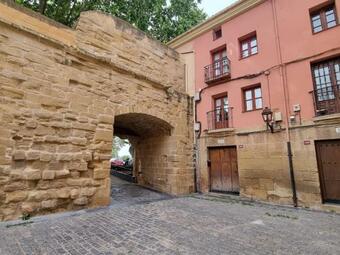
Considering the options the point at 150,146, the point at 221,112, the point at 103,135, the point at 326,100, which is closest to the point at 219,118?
the point at 221,112

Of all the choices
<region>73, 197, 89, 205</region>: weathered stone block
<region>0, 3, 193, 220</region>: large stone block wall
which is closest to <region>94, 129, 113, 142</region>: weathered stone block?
<region>0, 3, 193, 220</region>: large stone block wall

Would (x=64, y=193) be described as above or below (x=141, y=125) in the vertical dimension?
below

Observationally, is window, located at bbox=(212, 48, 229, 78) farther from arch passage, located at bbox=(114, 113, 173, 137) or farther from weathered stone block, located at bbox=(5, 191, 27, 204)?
weathered stone block, located at bbox=(5, 191, 27, 204)

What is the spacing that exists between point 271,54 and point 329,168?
3461mm

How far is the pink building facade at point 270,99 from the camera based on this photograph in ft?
17.3

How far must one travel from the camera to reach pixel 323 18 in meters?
5.68

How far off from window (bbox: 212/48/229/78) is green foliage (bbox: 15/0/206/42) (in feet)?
12.4

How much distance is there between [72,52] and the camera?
4832 millimetres

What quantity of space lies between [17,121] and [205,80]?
5.83 metres

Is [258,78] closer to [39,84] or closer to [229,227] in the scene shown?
[229,227]

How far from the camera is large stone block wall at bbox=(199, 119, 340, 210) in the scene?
17.1 ft

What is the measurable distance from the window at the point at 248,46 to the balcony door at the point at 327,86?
1.98 metres

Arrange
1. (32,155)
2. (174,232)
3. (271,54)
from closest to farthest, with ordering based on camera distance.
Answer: (174,232)
(32,155)
(271,54)

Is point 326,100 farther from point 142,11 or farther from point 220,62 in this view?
point 142,11
